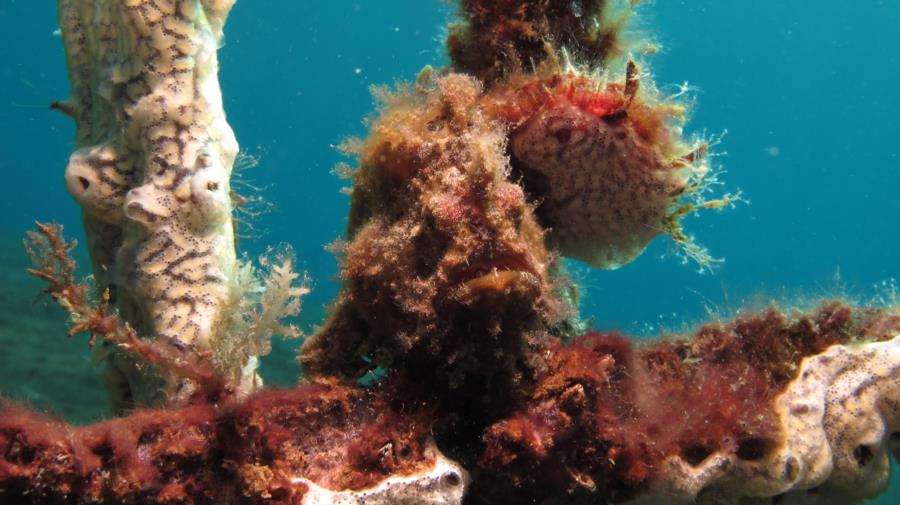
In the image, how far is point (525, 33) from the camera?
341 centimetres

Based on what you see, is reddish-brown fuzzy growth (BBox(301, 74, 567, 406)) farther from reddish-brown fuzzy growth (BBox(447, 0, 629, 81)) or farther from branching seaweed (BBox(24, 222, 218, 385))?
reddish-brown fuzzy growth (BBox(447, 0, 629, 81))

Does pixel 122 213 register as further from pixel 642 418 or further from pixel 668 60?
pixel 668 60

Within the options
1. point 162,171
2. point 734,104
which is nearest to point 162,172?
point 162,171

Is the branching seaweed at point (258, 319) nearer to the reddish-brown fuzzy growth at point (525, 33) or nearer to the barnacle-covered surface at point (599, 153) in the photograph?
the barnacle-covered surface at point (599, 153)

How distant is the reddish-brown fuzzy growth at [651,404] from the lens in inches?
93.7

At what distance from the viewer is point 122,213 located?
3.19 metres

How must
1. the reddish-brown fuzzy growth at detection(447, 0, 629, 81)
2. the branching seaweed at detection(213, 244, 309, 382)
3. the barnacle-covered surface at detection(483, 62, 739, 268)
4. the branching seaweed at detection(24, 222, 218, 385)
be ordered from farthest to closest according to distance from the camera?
the reddish-brown fuzzy growth at detection(447, 0, 629, 81) < the barnacle-covered surface at detection(483, 62, 739, 268) < the branching seaweed at detection(213, 244, 309, 382) < the branching seaweed at detection(24, 222, 218, 385)

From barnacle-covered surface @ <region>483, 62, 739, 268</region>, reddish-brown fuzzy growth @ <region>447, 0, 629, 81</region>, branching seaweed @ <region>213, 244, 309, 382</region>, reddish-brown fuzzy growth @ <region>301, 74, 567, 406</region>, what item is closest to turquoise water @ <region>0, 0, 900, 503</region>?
reddish-brown fuzzy growth @ <region>447, 0, 629, 81</region>

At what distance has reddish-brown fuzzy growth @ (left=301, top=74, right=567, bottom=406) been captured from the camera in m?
2.25

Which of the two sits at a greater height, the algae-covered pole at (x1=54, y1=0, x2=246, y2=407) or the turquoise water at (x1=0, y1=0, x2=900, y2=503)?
the turquoise water at (x1=0, y1=0, x2=900, y2=503)

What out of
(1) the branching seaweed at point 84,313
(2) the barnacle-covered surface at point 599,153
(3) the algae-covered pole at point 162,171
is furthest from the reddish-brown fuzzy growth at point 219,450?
(2) the barnacle-covered surface at point 599,153

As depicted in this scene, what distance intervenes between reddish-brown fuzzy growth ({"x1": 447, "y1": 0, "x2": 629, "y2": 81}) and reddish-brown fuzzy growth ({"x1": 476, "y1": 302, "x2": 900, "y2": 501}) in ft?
6.00

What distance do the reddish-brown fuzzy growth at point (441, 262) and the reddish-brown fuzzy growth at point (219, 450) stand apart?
33cm

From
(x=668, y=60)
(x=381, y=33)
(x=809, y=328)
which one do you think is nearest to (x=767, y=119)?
(x=668, y=60)
